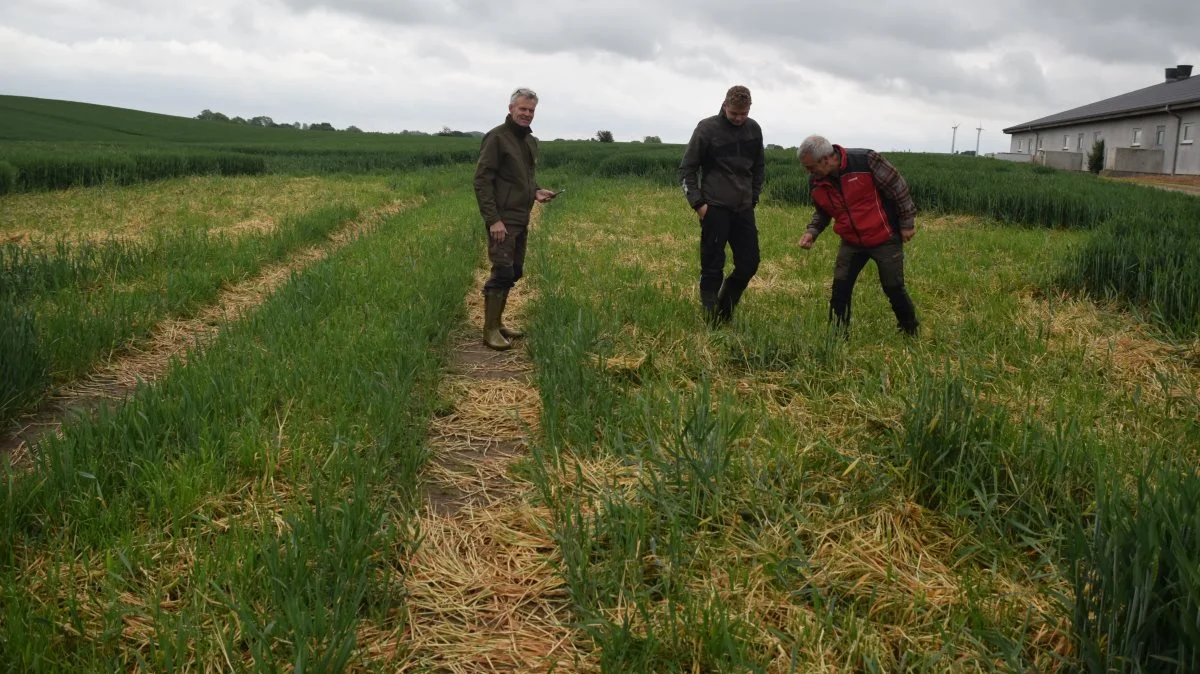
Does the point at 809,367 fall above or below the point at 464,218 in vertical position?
below

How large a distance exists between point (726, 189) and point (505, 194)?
1.82 m

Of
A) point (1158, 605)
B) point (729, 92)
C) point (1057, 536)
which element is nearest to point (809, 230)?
point (729, 92)

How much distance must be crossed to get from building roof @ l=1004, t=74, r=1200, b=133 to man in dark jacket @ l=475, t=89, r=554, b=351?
34.2 metres

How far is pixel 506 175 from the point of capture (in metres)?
6.22

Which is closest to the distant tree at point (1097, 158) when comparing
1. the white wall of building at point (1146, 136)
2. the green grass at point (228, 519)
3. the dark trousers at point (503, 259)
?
the white wall of building at point (1146, 136)

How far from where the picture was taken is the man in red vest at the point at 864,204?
17.8 ft

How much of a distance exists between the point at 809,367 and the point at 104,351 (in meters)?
4.91

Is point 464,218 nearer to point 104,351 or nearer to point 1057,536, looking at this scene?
point 104,351

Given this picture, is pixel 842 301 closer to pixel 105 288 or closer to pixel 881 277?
pixel 881 277

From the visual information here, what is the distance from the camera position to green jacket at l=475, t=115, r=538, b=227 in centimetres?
608

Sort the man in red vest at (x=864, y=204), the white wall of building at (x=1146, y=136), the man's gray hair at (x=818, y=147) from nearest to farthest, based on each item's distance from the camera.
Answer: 1. the man's gray hair at (x=818, y=147)
2. the man in red vest at (x=864, y=204)
3. the white wall of building at (x=1146, y=136)

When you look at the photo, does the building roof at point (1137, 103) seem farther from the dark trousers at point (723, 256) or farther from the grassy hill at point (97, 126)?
the grassy hill at point (97, 126)

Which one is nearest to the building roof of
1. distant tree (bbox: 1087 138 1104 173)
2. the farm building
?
the farm building

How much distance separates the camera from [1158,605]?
189 cm
